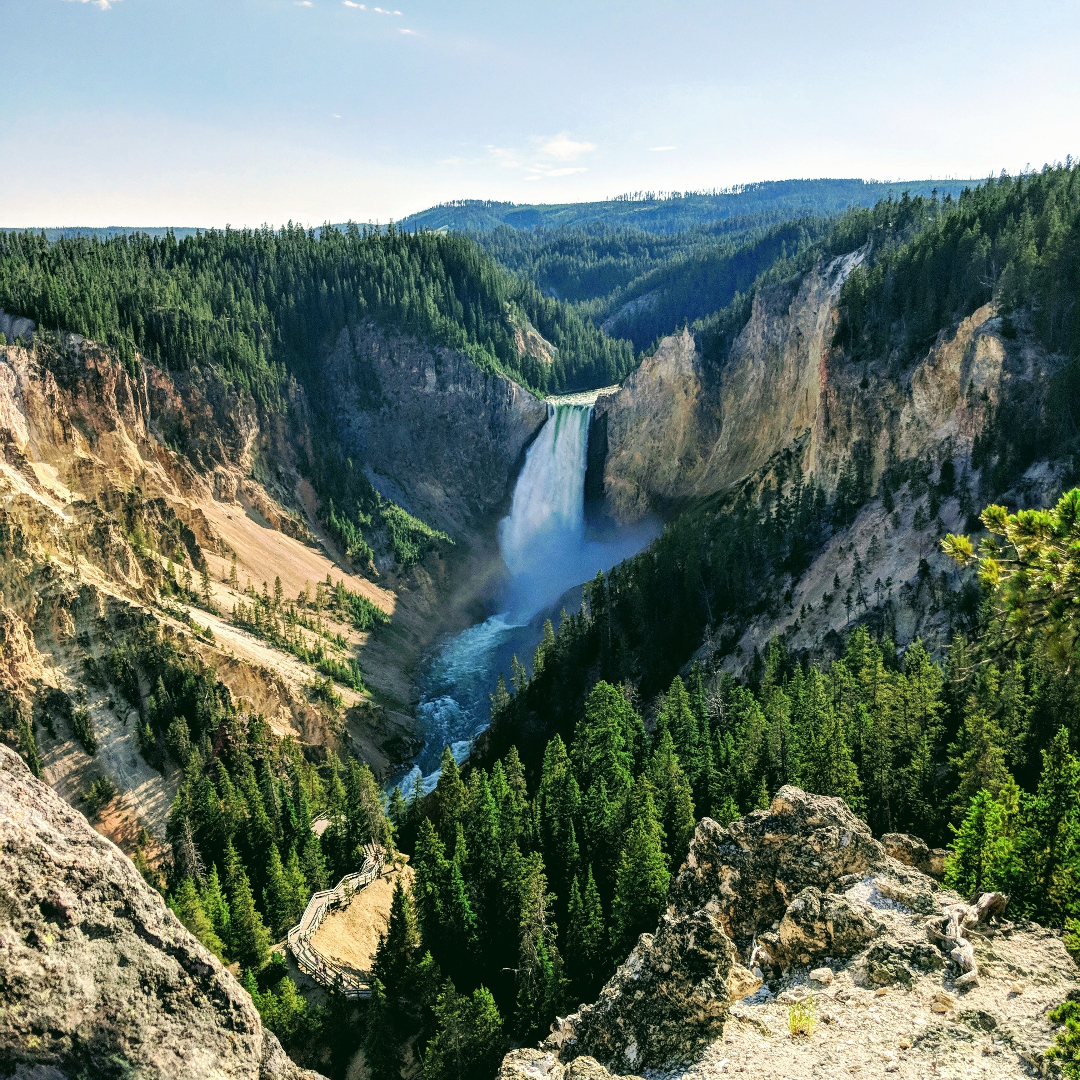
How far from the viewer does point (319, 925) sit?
47.2m

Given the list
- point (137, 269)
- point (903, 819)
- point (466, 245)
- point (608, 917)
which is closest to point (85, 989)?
point (608, 917)

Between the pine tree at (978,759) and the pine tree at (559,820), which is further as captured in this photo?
the pine tree at (559,820)

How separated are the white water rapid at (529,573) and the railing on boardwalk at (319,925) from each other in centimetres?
2109

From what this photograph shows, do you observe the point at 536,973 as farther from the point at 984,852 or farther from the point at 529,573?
the point at 529,573

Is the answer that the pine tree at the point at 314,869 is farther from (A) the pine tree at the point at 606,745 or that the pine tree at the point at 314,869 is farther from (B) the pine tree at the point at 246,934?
(A) the pine tree at the point at 606,745

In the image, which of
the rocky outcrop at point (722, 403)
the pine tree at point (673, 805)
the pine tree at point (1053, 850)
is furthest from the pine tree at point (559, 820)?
the rocky outcrop at point (722, 403)

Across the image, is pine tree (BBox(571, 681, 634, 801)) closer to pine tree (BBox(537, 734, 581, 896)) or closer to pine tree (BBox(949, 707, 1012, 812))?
pine tree (BBox(537, 734, 581, 896))

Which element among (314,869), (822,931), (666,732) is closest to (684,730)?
(666,732)

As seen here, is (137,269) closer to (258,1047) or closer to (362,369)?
(362,369)

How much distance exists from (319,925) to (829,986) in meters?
36.1

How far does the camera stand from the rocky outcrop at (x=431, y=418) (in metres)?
124

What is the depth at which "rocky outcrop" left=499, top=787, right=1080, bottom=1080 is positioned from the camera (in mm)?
16078

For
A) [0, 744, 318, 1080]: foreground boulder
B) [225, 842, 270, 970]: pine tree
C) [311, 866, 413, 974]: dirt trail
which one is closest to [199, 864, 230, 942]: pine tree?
[225, 842, 270, 970]: pine tree

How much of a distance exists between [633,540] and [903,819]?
73.7m
